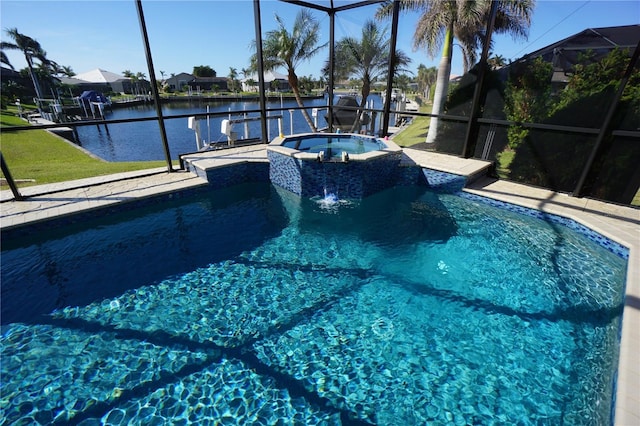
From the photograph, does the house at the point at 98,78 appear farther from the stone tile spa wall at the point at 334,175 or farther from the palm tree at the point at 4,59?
the stone tile spa wall at the point at 334,175

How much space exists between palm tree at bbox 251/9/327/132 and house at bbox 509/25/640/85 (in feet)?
29.1

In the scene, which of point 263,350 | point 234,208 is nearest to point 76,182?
point 234,208

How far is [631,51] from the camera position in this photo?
5.28m

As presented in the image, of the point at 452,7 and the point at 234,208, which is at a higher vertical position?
the point at 452,7

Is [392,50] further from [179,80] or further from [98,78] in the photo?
[179,80]

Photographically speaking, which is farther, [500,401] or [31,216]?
[31,216]

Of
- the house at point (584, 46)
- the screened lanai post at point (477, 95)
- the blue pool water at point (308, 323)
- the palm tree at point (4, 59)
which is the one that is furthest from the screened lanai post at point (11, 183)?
the palm tree at point (4, 59)

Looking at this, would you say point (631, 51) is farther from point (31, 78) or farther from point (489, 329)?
point (31, 78)

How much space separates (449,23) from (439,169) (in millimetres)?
6815

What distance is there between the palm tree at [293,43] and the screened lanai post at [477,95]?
24.4ft

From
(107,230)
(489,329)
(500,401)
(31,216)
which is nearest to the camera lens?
(500,401)

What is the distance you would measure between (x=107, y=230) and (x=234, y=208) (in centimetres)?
227

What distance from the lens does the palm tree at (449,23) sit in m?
9.94

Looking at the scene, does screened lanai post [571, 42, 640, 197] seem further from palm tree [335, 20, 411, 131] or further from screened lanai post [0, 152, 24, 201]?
screened lanai post [0, 152, 24, 201]
